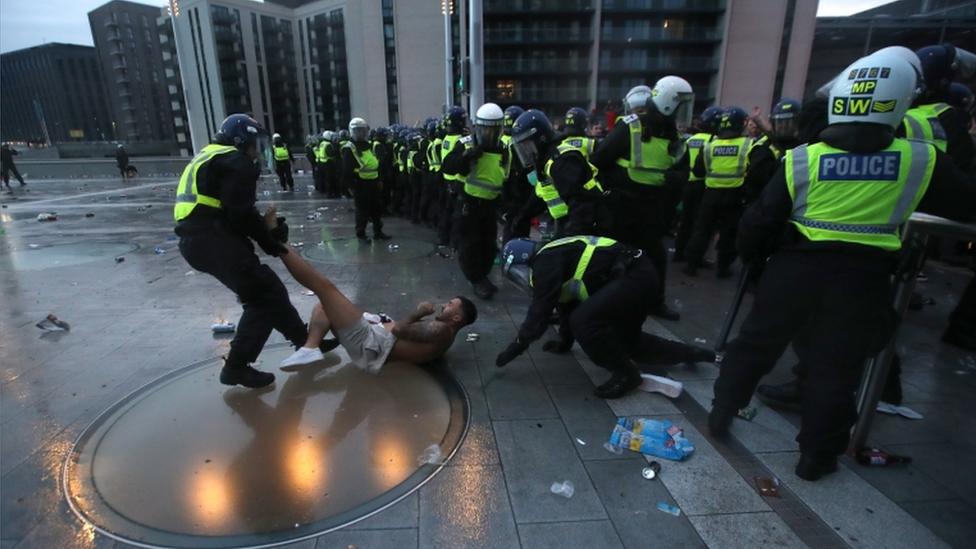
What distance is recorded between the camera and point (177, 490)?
2441 millimetres

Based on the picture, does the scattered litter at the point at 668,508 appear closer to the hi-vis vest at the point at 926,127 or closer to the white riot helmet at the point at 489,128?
the hi-vis vest at the point at 926,127

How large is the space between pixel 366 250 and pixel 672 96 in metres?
5.19

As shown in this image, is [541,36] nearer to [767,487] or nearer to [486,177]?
[486,177]

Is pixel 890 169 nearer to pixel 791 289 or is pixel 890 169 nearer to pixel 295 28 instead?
pixel 791 289

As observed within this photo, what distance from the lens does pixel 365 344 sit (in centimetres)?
344

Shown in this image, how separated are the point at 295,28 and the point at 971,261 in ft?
229

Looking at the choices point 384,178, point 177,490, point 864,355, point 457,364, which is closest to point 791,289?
point 864,355

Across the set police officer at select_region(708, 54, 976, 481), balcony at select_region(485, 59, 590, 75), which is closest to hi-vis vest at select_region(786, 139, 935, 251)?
police officer at select_region(708, 54, 976, 481)

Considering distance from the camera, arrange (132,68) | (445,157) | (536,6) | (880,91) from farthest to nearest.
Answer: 1. (132,68)
2. (536,6)
3. (445,157)
4. (880,91)

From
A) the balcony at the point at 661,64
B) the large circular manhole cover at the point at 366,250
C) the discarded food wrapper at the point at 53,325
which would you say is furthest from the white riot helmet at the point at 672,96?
the balcony at the point at 661,64

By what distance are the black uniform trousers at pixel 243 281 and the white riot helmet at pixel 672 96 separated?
138 inches

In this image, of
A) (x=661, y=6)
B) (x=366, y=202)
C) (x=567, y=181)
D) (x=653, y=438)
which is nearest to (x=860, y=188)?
(x=653, y=438)

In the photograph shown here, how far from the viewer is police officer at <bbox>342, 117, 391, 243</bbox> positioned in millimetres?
8211

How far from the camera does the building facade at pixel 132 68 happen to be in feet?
204
